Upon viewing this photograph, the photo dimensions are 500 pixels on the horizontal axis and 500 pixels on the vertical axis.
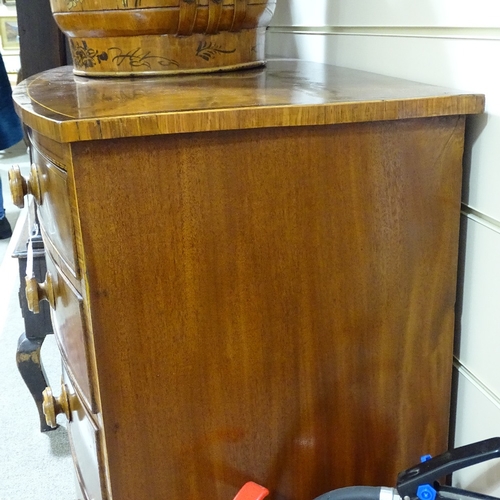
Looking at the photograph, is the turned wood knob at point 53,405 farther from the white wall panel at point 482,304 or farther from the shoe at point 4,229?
the shoe at point 4,229

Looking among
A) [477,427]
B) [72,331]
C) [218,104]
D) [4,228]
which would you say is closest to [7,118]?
[4,228]

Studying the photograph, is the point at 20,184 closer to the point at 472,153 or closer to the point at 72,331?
the point at 72,331

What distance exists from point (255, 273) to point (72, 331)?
23 centimetres

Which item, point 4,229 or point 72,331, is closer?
point 72,331

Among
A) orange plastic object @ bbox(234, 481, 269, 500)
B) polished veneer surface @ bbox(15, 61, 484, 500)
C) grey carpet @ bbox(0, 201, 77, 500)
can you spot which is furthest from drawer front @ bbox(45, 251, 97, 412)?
grey carpet @ bbox(0, 201, 77, 500)

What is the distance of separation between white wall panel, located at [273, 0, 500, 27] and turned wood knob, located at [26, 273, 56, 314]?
1.84 feet

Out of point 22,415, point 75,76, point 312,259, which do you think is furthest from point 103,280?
point 22,415

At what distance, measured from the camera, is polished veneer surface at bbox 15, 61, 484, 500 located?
54 centimetres

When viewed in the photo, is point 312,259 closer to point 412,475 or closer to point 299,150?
point 299,150

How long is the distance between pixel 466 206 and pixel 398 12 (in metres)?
0.27

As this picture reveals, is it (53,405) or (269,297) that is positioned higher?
(269,297)

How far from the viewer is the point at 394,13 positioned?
2.56 ft

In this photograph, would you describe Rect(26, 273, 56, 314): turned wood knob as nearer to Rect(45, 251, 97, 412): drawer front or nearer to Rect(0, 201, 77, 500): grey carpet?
Rect(45, 251, 97, 412): drawer front

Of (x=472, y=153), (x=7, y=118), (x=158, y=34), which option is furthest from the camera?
(x=7, y=118)
